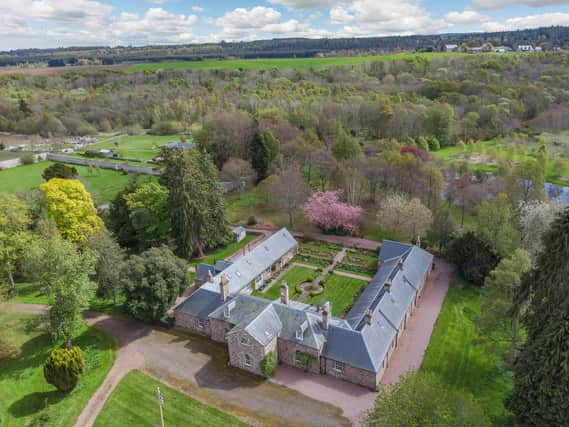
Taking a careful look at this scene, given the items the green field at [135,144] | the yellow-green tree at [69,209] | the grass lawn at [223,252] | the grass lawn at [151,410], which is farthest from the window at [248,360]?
the green field at [135,144]

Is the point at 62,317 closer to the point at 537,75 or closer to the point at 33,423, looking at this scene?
the point at 33,423

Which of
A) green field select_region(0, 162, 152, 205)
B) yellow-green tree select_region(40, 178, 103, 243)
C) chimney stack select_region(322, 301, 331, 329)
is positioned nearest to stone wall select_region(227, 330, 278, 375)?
chimney stack select_region(322, 301, 331, 329)

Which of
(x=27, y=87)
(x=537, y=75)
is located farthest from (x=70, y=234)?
(x=27, y=87)

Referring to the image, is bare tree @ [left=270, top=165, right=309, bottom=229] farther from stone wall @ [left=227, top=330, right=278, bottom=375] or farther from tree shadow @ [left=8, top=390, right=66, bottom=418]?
tree shadow @ [left=8, top=390, right=66, bottom=418]

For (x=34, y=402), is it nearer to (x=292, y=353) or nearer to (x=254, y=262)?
(x=292, y=353)

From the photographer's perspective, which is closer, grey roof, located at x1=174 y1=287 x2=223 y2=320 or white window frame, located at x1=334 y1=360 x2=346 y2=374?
white window frame, located at x1=334 y1=360 x2=346 y2=374

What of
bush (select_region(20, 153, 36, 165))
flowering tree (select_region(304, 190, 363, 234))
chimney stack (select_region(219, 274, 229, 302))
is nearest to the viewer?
chimney stack (select_region(219, 274, 229, 302))

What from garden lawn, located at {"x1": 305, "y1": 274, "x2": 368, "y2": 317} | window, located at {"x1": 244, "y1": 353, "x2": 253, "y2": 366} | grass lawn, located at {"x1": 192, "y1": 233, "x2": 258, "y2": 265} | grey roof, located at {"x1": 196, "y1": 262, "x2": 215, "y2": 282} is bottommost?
garden lawn, located at {"x1": 305, "y1": 274, "x2": 368, "y2": 317}
